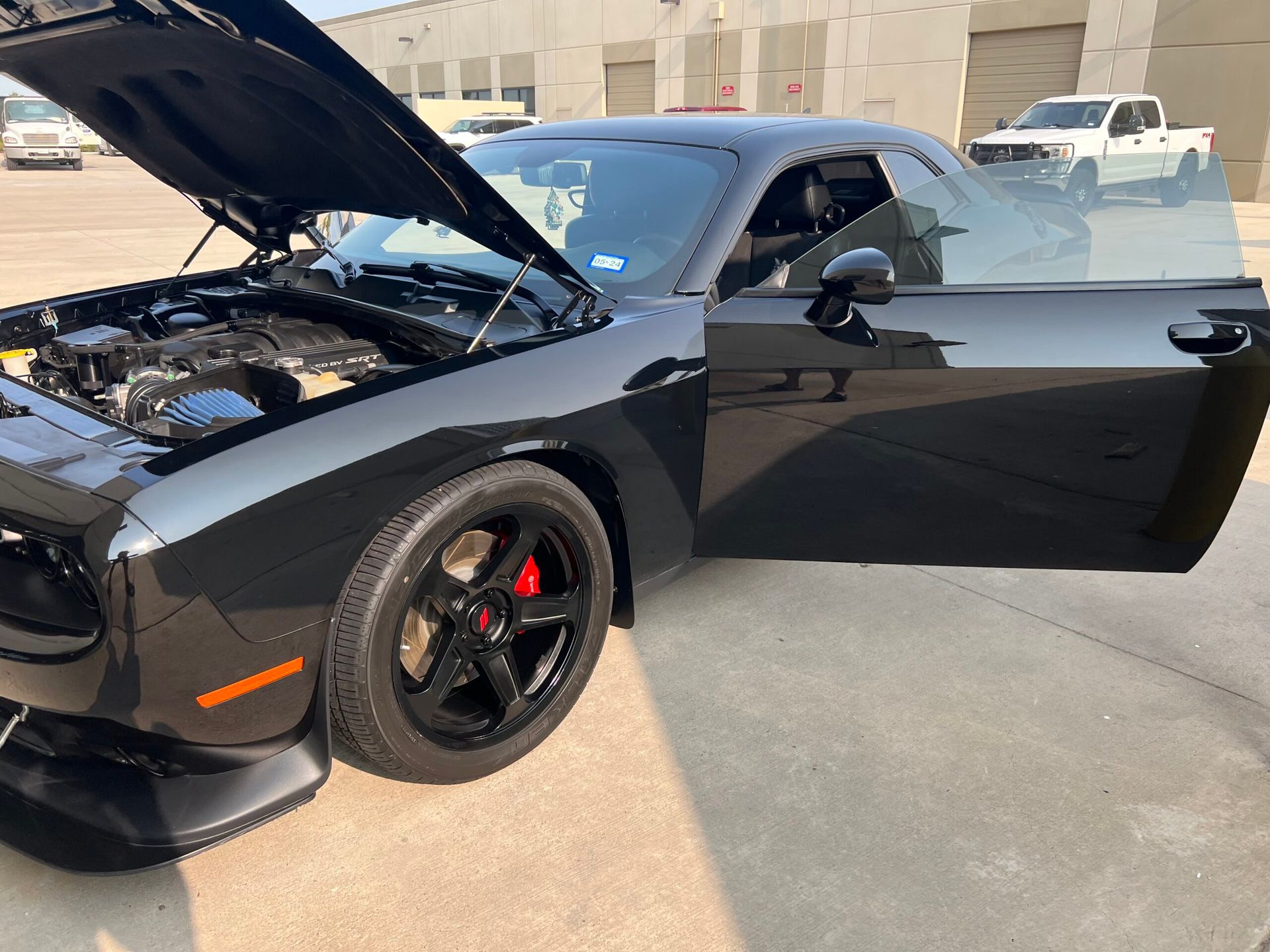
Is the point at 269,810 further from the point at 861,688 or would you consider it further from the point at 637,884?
the point at 861,688

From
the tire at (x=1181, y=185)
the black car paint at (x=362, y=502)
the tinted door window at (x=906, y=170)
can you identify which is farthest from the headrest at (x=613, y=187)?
the tire at (x=1181, y=185)

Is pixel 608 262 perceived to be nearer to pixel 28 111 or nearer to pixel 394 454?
pixel 394 454

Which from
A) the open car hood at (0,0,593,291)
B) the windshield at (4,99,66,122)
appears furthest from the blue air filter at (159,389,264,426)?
the windshield at (4,99,66,122)

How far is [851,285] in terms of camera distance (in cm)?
246

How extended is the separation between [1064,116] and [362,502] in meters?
18.2

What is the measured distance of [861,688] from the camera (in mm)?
2764

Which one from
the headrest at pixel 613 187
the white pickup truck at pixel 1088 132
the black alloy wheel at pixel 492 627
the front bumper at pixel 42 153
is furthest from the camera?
the front bumper at pixel 42 153

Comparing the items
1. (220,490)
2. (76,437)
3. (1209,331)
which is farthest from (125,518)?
(1209,331)

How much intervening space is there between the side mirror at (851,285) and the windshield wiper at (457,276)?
28.6 inches

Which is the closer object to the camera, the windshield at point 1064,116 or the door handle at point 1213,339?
the door handle at point 1213,339

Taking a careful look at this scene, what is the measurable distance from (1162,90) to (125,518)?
24.2m

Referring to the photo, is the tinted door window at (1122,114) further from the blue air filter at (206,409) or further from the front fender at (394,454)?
the blue air filter at (206,409)

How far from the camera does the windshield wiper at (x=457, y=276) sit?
2.62 meters

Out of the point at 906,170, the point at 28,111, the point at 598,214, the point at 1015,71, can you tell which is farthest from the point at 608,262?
the point at 28,111
